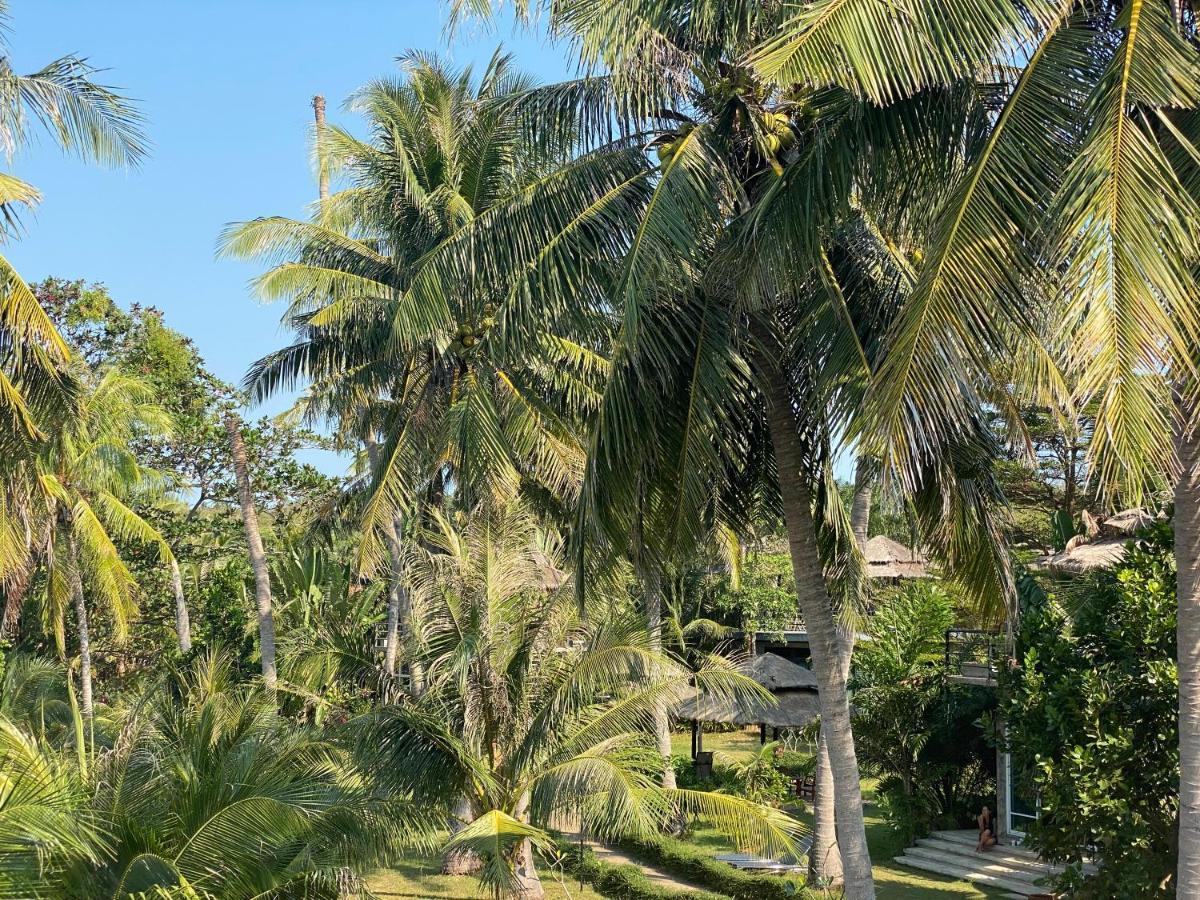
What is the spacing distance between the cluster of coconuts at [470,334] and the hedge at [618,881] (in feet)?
24.1

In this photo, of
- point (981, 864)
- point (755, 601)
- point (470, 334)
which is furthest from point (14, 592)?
point (981, 864)

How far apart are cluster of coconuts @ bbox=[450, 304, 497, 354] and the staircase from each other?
9.76 m

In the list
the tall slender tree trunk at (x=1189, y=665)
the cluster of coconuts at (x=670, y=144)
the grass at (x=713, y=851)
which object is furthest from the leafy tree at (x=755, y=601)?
the tall slender tree trunk at (x=1189, y=665)

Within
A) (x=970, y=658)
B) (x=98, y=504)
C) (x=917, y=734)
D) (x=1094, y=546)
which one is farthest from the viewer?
(x=98, y=504)

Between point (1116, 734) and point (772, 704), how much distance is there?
9388mm

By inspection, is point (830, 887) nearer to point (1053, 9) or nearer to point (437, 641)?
point (437, 641)

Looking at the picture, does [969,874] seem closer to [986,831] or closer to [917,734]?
[986,831]

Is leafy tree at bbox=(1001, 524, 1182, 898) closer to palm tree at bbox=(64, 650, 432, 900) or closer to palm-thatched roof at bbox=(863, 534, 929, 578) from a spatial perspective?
palm tree at bbox=(64, 650, 432, 900)

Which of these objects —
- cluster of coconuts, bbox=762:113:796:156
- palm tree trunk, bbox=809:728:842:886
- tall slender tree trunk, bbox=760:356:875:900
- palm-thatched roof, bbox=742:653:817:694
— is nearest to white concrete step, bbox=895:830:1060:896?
palm tree trunk, bbox=809:728:842:886

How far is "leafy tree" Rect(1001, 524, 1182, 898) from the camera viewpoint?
34.8 ft

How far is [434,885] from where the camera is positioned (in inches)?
666

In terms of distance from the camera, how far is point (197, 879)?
9.18 meters

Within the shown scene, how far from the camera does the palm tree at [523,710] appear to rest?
11.7 m

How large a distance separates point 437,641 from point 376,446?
8748mm
